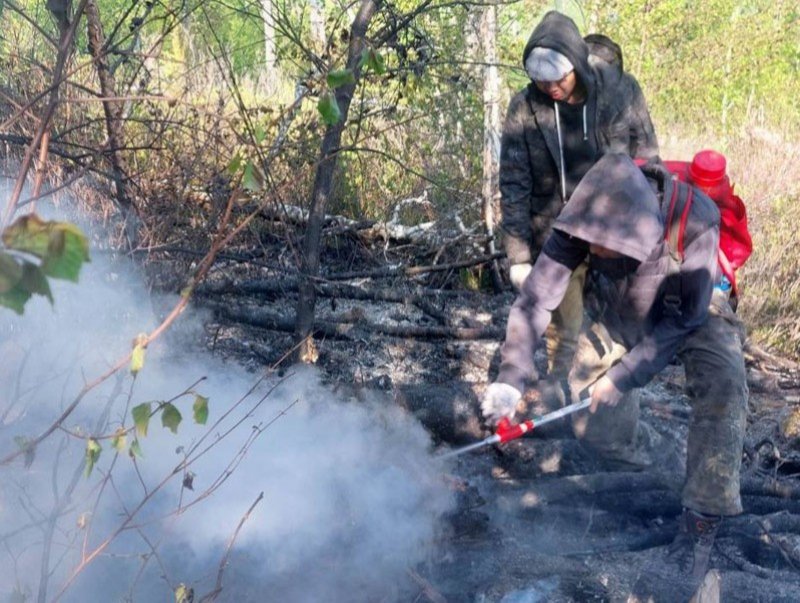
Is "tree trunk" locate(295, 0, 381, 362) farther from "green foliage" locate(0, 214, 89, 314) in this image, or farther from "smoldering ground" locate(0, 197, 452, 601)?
"green foliage" locate(0, 214, 89, 314)

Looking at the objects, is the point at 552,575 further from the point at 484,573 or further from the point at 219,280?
the point at 219,280

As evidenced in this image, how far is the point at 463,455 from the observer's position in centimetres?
468

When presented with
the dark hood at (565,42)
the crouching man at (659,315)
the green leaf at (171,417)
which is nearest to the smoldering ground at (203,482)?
the green leaf at (171,417)

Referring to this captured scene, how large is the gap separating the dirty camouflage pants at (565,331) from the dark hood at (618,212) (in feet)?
4.84

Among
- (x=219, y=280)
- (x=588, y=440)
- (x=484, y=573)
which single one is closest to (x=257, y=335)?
(x=219, y=280)

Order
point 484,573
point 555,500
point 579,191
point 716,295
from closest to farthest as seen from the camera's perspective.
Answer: point 579,191 < point 484,573 < point 716,295 < point 555,500

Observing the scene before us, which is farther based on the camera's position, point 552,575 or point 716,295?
point 716,295

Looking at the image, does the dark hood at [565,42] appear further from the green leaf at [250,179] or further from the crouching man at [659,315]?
the green leaf at [250,179]

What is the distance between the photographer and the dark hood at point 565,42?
4.42m

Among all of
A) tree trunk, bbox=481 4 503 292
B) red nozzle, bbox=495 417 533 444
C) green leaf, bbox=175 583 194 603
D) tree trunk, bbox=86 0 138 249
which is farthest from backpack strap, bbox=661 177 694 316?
tree trunk, bbox=481 4 503 292

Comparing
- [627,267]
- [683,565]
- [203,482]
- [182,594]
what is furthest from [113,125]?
[683,565]

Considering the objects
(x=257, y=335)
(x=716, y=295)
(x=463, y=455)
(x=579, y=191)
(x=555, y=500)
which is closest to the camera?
(x=579, y=191)

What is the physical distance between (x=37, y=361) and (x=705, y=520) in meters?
2.80

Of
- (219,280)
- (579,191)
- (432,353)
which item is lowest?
(432,353)
